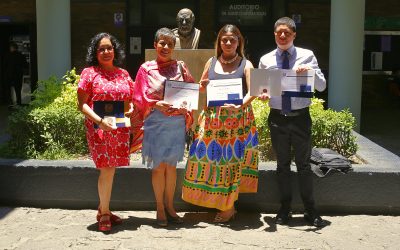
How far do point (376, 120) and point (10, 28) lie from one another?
1027cm

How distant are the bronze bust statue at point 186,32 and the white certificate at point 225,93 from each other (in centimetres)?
260

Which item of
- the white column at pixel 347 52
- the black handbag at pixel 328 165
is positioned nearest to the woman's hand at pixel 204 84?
the black handbag at pixel 328 165

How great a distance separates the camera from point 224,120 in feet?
17.2

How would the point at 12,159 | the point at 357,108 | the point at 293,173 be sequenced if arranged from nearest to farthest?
1. the point at 293,173
2. the point at 12,159
3. the point at 357,108

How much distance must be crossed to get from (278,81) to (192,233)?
160cm

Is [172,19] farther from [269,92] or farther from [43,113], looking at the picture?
[269,92]

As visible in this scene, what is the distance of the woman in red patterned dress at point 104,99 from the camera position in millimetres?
5027

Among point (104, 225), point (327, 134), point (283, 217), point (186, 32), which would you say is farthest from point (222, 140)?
point (186, 32)

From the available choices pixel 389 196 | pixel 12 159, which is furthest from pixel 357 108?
pixel 12 159

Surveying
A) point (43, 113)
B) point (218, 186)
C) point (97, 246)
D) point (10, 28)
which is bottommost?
point (97, 246)

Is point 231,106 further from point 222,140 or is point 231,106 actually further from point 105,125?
point 105,125

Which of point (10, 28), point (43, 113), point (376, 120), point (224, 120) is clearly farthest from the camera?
point (10, 28)

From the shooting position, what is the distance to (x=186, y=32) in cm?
762

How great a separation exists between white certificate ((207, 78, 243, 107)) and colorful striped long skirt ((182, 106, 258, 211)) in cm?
14
